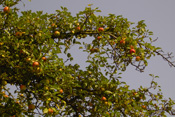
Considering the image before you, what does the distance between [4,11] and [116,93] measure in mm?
3778

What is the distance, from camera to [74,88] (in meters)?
6.48

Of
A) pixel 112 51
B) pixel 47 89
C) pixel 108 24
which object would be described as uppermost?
pixel 108 24

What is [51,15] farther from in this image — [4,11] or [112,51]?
[112,51]

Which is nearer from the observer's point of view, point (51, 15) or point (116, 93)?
point (116, 93)

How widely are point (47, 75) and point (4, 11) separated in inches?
87.8

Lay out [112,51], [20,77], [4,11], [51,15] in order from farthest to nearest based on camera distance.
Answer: [51,15] → [112,51] → [4,11] → [20,77]

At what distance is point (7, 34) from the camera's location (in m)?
5.84

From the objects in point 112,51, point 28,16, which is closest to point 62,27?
point 28,16

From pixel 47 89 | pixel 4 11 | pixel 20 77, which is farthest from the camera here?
pixel 4 11

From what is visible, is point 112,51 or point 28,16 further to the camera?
point 112,51

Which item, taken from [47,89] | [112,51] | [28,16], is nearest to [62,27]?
[28,16]

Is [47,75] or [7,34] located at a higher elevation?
[7,34]

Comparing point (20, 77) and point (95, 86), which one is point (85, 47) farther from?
point (20, 77)

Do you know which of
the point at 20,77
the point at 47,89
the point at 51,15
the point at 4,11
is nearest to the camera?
the point at 47,89
